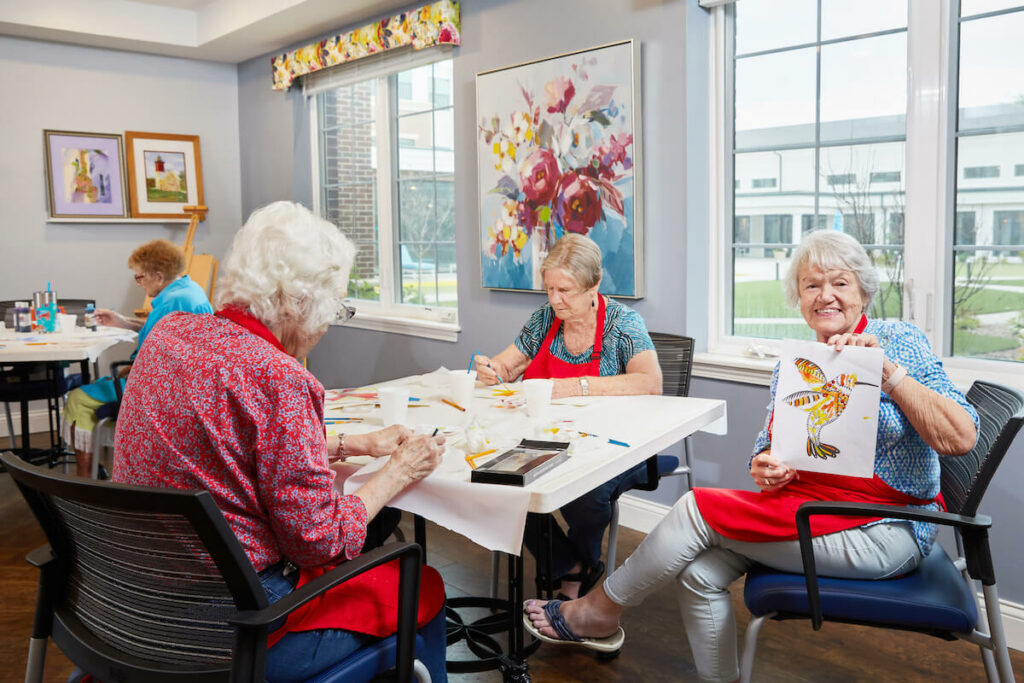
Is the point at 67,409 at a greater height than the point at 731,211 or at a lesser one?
lesser

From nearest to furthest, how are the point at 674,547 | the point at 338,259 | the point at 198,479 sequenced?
the point at 198,479
the point at 338,259
the point at 674,547

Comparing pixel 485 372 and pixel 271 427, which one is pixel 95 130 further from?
pixel 271 427

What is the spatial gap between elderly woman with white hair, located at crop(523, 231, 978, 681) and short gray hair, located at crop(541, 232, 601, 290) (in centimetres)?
75

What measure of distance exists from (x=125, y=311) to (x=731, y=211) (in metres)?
4.28

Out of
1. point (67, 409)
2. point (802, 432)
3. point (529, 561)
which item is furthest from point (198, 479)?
point (67, 409)

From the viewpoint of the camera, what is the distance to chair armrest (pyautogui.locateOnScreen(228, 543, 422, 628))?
115cm

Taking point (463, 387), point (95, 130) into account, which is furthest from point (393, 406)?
point (95, 130)

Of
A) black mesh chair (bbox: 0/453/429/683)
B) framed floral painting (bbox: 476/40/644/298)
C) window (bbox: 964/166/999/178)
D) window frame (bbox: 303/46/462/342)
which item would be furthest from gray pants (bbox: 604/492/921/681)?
window frame (bbox: 303/46/462/342)

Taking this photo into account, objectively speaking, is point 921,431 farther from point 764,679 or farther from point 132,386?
point 132,386

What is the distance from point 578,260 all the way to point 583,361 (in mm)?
322

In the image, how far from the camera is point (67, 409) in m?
3.78

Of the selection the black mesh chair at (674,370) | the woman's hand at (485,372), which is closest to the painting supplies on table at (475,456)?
the woman's hand at (485,372)

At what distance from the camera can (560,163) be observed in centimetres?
356

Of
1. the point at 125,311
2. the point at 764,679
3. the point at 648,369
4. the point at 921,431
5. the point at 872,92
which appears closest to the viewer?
the point at 921,431
